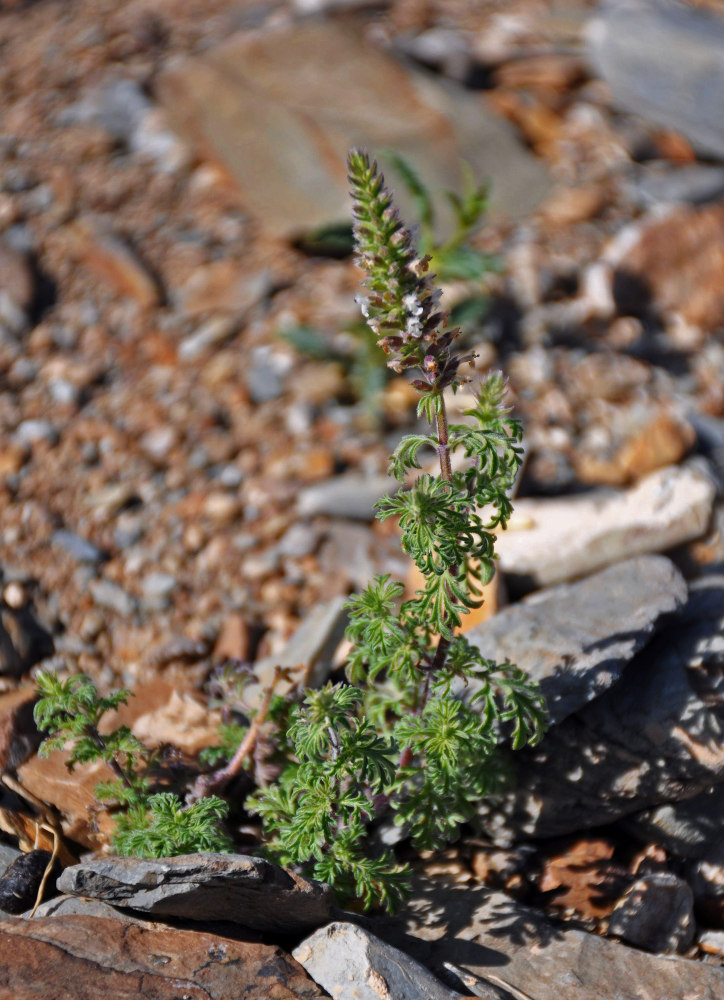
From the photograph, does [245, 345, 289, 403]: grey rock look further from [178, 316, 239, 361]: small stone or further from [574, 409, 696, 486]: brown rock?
[574, 409, 696, 486]: brown rock

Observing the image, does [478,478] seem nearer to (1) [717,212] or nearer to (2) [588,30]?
(1) [717,212]

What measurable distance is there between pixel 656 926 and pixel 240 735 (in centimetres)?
146

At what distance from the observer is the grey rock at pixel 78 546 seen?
4145 millimetres

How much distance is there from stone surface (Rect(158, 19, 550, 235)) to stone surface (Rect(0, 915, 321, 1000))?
4.00 metres

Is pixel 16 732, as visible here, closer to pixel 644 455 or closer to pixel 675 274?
pixel 644 455

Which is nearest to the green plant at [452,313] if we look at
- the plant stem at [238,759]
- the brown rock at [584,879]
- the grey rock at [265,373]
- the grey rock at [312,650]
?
the grey rock at [265,373]

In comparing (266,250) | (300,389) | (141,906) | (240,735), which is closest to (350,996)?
(141,906)

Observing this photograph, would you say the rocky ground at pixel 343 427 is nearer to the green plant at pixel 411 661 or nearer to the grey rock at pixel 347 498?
the grey rock at pixel 347 498

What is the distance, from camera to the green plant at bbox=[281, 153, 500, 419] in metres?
4.59

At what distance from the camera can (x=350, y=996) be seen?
7.78 feet

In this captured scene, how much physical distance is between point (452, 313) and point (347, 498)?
1110 mm

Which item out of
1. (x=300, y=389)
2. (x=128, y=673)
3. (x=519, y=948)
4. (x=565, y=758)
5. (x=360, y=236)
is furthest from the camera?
(x=300, y=389)

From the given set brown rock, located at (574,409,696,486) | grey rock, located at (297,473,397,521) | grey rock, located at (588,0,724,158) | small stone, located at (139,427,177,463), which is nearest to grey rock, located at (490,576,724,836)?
brown rock, located at (574,409,696,486)

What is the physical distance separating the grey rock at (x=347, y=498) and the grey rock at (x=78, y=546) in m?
0.95
